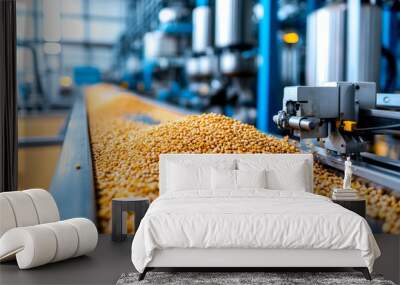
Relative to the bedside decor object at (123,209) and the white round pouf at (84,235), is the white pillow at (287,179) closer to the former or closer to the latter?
the bedside decor object at (123,209)

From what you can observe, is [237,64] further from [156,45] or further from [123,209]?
[123,209]

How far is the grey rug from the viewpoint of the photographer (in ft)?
9.00

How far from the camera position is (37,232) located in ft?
9.78

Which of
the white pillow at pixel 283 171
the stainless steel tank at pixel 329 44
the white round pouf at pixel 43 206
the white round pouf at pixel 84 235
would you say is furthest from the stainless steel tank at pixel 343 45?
the white round pouf at pixel 43 206

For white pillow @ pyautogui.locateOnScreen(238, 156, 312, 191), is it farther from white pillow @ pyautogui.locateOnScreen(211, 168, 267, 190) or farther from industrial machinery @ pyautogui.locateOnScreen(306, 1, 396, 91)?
industrial machinery @ pyautogui.locateOnScreen(306, 1, 396, 91)

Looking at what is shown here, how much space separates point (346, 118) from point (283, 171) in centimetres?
52

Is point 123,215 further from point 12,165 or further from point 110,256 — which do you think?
point 12,165

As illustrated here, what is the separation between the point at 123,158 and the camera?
4098mm

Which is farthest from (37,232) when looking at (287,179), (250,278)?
(287,179)

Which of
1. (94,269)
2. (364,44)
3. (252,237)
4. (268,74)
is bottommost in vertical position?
(94,269)

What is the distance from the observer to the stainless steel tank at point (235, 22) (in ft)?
14.0

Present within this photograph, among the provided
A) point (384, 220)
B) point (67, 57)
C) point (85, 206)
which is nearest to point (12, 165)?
point (85, 206)

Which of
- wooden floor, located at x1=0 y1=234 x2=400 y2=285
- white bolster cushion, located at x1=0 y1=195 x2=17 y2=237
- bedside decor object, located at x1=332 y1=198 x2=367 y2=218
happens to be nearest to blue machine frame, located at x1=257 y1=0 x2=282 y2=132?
bedside decor object, located at x1=332 y1=198 x2=367 y2=218

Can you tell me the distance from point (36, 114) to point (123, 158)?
0.75 metres
